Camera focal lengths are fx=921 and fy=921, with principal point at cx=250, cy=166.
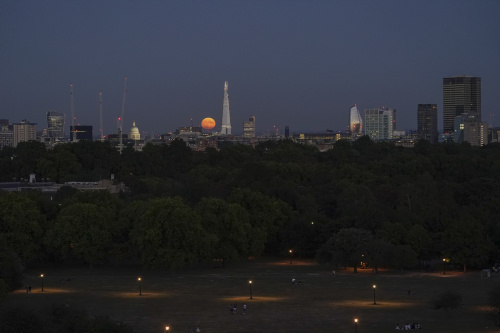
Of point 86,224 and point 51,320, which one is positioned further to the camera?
point 86,224

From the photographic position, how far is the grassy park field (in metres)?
34.8

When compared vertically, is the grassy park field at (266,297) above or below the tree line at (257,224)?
below

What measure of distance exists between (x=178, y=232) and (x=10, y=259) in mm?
12241

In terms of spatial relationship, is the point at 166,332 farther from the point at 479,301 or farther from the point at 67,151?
the point at 67,151

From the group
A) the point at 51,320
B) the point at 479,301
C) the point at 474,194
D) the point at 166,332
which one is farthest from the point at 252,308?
the point at 474,194

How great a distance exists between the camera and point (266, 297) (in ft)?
135

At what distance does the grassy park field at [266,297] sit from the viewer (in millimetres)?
34750

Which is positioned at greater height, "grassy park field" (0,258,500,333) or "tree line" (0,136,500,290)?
"tree line" (0,136,500,290)

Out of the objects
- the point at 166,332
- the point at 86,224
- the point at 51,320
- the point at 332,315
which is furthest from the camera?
the point at 86,224

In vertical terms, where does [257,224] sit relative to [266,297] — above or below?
above

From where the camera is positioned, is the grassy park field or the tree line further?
the tree line

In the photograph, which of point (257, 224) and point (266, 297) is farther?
point (257, 224)

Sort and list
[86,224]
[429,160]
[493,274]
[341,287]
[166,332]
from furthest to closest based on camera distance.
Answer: [429,160] → [86,224] → [493,274] → [341,287] → [166,332]

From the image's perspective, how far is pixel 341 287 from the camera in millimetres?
43625
